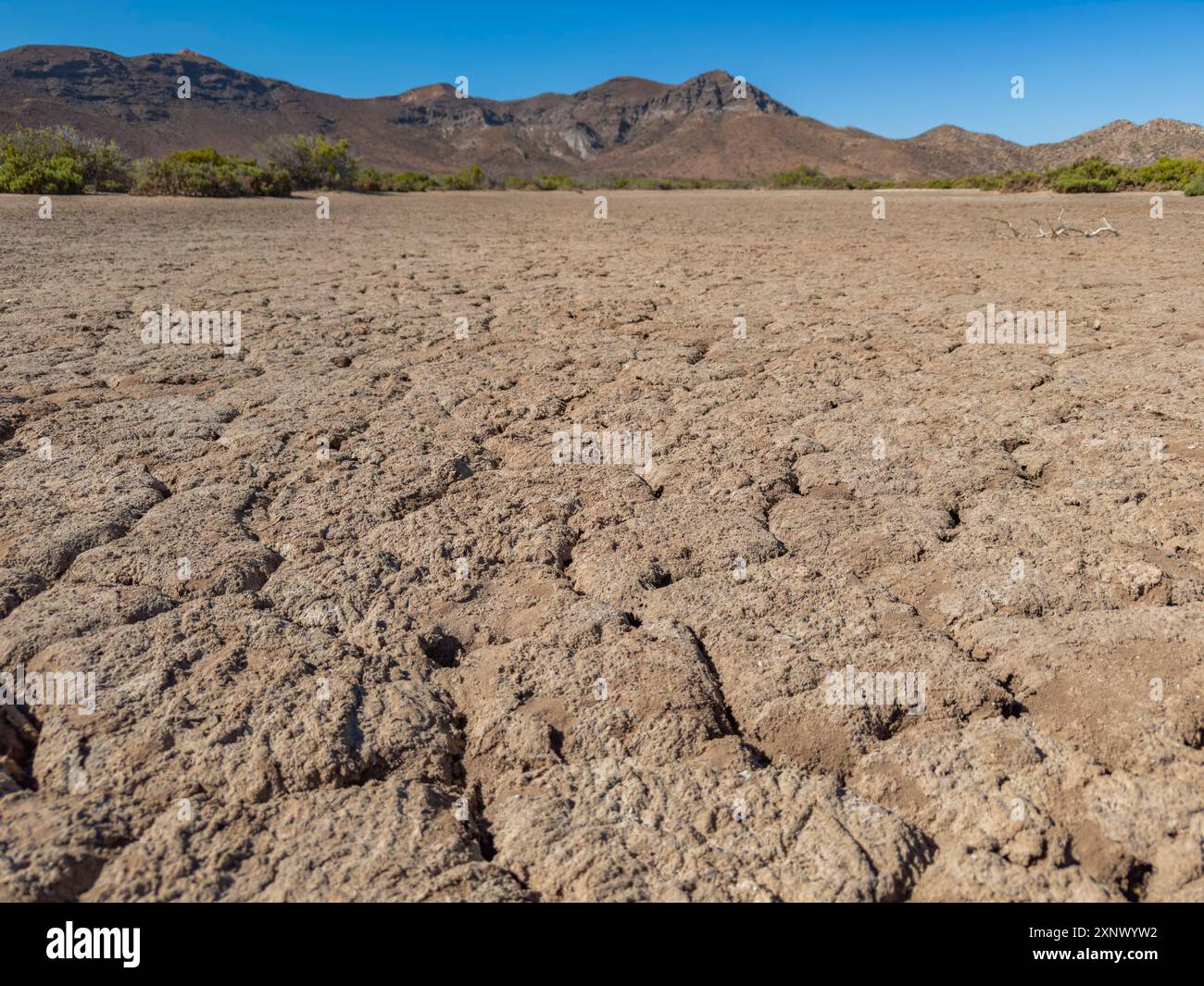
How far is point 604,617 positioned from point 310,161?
19033 mm

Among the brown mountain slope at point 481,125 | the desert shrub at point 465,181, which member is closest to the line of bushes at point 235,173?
the desert shrub at point 465,181

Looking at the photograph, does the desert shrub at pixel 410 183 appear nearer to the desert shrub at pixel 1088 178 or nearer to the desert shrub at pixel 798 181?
the desert shrub at pixel 798 181

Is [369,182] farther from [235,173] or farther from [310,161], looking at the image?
[235,173]

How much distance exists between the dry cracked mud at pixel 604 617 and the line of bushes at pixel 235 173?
429 inches

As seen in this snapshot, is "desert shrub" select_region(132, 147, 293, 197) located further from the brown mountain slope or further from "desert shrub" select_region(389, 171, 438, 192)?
the brown mountain slope

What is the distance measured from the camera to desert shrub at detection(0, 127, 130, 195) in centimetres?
1283

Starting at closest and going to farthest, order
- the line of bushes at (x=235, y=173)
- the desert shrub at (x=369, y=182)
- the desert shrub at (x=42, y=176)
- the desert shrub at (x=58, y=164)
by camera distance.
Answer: the desert shrub at (x=42, y=176) → the desert shrub at (x=58, y=164) → the line of bushes at (x=235, y=173) → the desert shrub at (x=369, y=182)

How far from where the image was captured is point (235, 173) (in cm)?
1527

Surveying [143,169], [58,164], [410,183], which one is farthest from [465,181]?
[58,164]

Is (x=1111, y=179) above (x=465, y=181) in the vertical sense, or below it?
below

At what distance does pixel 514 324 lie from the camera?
5.07 m

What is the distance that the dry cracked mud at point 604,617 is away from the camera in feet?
4.64

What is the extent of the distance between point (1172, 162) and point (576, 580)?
2052 centimetres
